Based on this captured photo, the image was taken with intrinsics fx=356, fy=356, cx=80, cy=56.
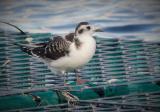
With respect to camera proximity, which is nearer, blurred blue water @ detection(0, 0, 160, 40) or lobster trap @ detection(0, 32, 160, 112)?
lobster trap @ detection(0, 32, 160, 112)

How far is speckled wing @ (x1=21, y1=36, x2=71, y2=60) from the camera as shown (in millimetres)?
1603

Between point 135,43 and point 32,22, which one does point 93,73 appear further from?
point 32,22

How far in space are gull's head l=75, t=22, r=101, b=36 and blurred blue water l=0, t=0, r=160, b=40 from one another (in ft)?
0.24

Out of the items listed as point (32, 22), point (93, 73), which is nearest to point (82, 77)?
point (93, 73)

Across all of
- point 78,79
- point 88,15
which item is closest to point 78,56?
point 78,79

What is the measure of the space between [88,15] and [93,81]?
33cm

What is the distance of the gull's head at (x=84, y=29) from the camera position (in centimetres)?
163

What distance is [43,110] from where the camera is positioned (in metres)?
1.55

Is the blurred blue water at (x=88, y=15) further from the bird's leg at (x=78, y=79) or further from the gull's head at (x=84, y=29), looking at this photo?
the bird's leg at (x=78, y=79)

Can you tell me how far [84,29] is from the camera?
1.63 meters

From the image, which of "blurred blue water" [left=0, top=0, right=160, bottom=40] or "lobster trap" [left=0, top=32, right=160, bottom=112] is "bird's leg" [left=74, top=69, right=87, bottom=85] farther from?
"blurred blue water" [left=0, top=0, right=160, bottom=40]

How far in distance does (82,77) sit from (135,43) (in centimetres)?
32

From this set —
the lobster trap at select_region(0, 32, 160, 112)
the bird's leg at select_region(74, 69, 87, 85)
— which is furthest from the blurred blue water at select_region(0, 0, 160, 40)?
the bird's leg at select_region(74, 69, 87, 85)

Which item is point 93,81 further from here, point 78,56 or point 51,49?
point 51,49
